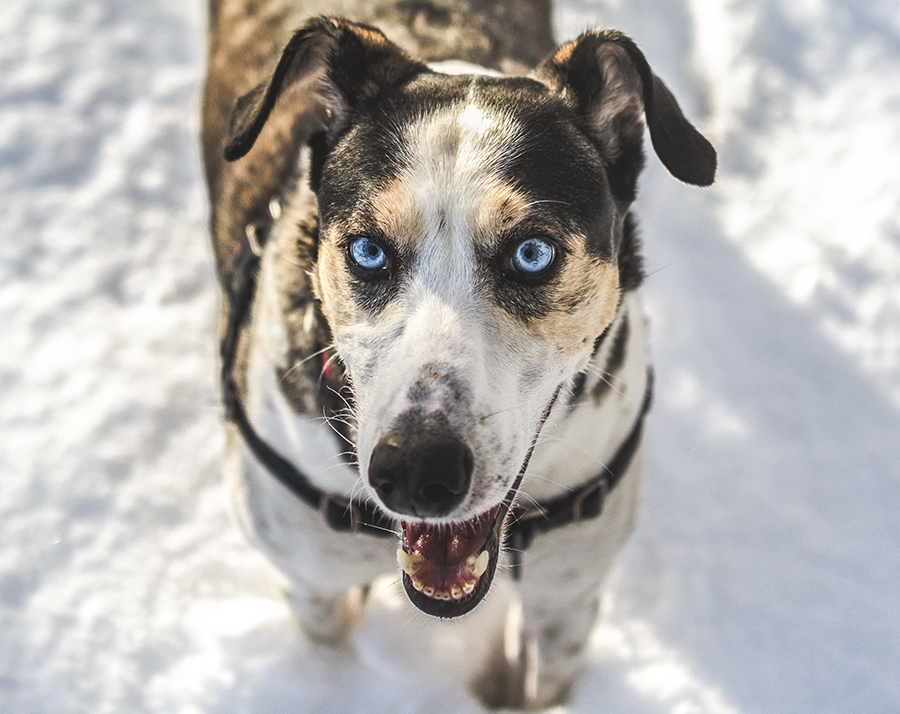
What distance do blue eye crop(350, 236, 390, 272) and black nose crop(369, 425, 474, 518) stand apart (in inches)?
15.2

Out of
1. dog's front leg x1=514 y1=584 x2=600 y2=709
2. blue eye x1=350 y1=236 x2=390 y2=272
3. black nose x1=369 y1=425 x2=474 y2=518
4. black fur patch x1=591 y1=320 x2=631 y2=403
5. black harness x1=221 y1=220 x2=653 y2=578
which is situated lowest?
dog's front leg x1=514 y1=584 x2=600 y2=709

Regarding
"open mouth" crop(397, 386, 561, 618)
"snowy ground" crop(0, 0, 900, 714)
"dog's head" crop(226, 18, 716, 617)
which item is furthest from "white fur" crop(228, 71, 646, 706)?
"snowy ground" crop(0, 0, 900, 714)

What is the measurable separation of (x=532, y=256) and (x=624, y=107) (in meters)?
0.48

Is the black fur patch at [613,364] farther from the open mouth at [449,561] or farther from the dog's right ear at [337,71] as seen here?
the dog's right ear at [337,71]

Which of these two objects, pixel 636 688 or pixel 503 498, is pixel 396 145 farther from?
pixel 636 688

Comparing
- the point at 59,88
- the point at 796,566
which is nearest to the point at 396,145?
the point at 796,566

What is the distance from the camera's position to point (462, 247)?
1.55 metres

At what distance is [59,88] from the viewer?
3936 millimetres

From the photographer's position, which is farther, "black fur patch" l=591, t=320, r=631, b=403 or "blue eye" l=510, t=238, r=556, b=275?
"black fur patch" l=591, t=320, r=631, b=403

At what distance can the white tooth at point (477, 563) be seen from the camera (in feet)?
5.46

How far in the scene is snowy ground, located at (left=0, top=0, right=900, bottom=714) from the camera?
2.64 m

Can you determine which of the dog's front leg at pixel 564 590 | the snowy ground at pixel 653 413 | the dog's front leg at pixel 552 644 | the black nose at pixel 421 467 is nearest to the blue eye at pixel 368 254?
the black nose at pixel 421 467

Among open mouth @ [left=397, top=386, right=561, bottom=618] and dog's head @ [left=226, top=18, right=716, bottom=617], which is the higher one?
→ dog's head @ [left=226, top=18, right=716, bottom=617]

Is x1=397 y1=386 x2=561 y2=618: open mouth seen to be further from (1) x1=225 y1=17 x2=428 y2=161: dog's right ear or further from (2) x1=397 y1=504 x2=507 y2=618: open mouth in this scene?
(1) x1=225 y1=17 x2=428 y2=161: dog's right ear
